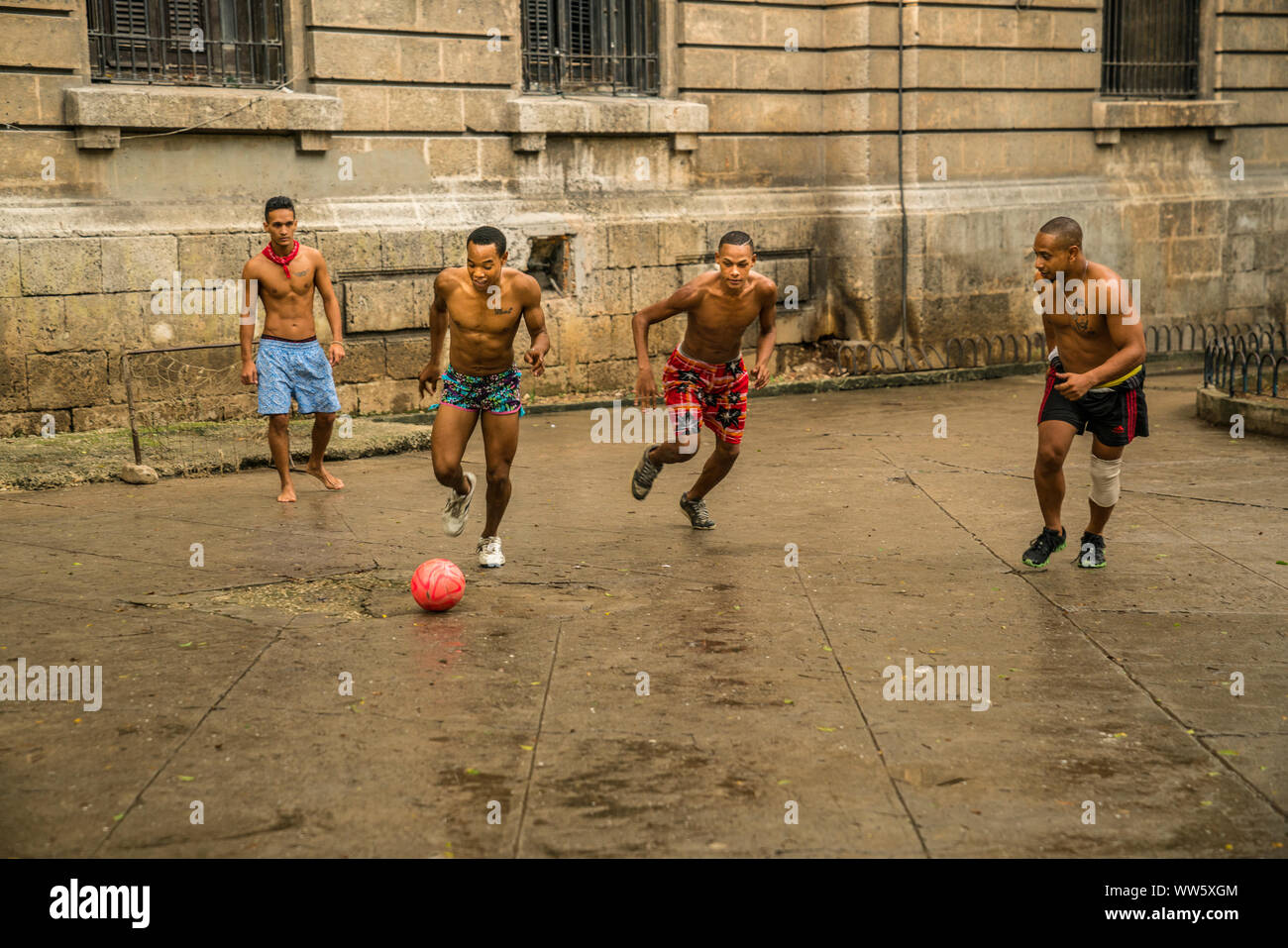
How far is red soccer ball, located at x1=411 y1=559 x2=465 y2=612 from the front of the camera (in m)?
6.29

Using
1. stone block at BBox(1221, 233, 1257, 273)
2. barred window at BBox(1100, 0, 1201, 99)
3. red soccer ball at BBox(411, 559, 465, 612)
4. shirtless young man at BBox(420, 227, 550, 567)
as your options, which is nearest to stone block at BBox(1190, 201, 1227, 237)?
stone block at BBox(1221, 233, 1257, 273)

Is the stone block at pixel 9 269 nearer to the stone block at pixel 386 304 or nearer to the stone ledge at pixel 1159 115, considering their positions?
the stone block at pixel 386 304

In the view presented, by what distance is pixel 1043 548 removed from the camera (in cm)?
723

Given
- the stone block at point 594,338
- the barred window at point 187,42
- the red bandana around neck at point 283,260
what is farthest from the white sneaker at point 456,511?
the stone block at point 594,338

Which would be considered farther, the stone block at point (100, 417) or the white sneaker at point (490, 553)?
the stone block at point (100, 417)

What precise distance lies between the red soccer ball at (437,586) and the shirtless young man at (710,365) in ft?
6.21

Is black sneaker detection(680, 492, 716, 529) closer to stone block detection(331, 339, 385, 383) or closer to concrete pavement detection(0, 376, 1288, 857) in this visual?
concrete pavement detection(0, 376, 1288, 857)

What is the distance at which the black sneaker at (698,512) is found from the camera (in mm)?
8180

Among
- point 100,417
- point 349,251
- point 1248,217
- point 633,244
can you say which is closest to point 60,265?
point 100,417

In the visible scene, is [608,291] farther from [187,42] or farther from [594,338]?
[187,42]

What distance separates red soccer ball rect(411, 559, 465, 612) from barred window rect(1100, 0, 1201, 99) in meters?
12.4

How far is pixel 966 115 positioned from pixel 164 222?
26.7 ft

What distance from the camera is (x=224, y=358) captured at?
1159 centimetres

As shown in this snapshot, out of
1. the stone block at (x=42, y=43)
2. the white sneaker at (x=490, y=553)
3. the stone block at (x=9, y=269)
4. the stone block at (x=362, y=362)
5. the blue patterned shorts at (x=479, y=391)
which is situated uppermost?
the stone block at (x=42, y=43)
